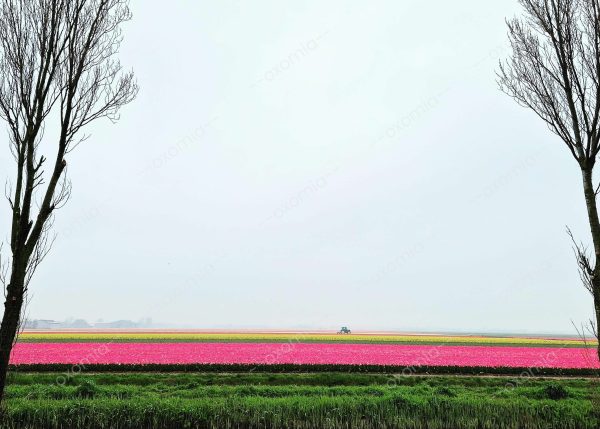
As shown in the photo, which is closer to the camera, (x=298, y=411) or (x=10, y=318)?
(x=10, y=318)

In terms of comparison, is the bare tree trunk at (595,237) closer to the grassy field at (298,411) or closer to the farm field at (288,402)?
the farm field at (288,402)

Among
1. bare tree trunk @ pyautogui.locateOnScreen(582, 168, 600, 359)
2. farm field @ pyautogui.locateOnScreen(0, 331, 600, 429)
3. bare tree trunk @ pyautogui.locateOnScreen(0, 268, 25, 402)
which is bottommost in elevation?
farm field @ pyautogui.locateOnScreen(0, 331, 600, 429)

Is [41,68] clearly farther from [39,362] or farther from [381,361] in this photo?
[381,361]

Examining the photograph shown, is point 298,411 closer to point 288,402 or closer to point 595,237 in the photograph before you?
point 288,402

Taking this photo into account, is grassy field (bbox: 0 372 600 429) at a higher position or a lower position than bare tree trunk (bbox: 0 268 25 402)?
lower

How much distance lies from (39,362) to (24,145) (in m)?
14.6

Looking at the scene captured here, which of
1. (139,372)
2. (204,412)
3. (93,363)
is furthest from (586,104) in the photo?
(93,363)

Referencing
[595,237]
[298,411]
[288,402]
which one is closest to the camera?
[595,237]

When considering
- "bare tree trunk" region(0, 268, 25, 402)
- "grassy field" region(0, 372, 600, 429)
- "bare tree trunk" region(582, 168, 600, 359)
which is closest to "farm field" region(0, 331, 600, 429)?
"grassy field" region(0, 372, 600, 429)

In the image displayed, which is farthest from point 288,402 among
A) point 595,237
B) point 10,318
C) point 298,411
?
point 595,237

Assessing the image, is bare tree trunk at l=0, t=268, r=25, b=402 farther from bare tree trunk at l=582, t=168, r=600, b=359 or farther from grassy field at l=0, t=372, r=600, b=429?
bare tree trunk at l=582, t=168, r=600, b=359

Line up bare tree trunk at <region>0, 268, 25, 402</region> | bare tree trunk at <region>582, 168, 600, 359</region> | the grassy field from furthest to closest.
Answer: the grassy field → bare tree trunk at <region>582, 168, 600, 359</region> → bare tree trunk at <region>0, 268, 25, 402</region>

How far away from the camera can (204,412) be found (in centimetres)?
1014

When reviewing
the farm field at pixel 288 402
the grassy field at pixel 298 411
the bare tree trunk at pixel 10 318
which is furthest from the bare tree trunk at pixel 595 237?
the bare tree trunk at pixel 10 318
